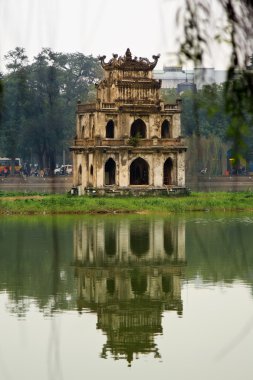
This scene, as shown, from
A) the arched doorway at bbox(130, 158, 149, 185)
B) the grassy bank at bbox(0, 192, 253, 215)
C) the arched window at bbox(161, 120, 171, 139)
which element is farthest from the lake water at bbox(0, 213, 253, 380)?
the arched window at bbox(161, 120, 171, 139)

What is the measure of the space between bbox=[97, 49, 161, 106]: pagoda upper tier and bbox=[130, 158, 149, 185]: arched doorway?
388 centimetres

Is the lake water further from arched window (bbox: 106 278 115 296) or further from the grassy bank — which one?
the grassy bank

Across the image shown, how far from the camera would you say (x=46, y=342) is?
20.8 metres

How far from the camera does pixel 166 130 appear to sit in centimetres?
6172

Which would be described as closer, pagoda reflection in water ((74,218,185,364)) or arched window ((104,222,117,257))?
pagoda reflection in water ((74,218,185,364))

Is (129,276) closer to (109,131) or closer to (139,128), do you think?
(109,131)

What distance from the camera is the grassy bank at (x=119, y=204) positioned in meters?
53.5

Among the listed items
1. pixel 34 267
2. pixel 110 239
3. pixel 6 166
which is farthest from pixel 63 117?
pixel 34 267

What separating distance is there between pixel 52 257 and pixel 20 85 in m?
26.0

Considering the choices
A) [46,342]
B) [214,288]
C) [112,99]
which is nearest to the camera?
[46,342]

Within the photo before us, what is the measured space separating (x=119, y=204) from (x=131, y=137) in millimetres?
6456

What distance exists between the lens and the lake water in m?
19.0

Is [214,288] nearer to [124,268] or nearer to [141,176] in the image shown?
[124,268]

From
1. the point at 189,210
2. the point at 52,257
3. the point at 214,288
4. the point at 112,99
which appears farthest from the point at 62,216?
the point at 214,288
